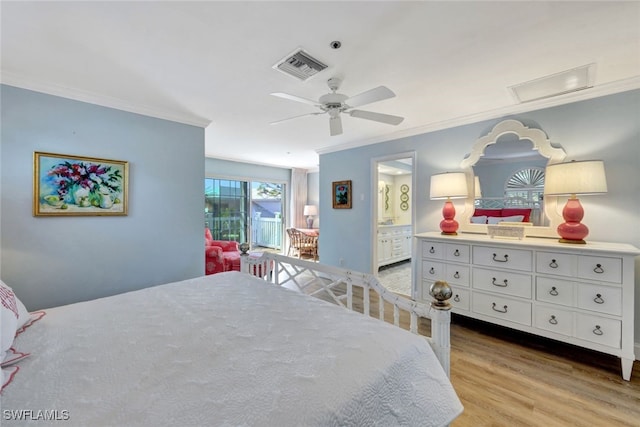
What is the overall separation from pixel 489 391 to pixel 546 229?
1.67 metres

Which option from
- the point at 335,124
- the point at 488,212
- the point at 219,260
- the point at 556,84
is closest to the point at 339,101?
the point at 335,124

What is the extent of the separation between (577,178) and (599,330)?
1196 millimetres

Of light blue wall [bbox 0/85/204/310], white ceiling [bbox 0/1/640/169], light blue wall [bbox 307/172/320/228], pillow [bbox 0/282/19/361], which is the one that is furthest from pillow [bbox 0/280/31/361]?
light blue wall [bbox 307/172/320/228]

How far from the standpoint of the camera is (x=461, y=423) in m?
1.52

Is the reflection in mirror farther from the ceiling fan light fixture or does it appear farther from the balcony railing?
the balcony railing

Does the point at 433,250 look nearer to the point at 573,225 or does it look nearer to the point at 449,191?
the point at 449,191

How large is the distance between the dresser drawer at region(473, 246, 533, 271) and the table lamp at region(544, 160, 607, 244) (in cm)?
33

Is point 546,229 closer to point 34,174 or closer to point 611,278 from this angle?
point 611,278

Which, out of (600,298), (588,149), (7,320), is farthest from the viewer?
(588,149)

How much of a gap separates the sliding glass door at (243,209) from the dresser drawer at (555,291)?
16.8 feet

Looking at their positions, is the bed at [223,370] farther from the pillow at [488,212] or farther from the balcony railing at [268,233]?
the balcony railing at [268,233]

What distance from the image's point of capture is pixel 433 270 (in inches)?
112

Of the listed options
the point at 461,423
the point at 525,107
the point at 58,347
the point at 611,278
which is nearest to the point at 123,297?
the point at 58,347

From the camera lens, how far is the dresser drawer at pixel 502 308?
2291mm
